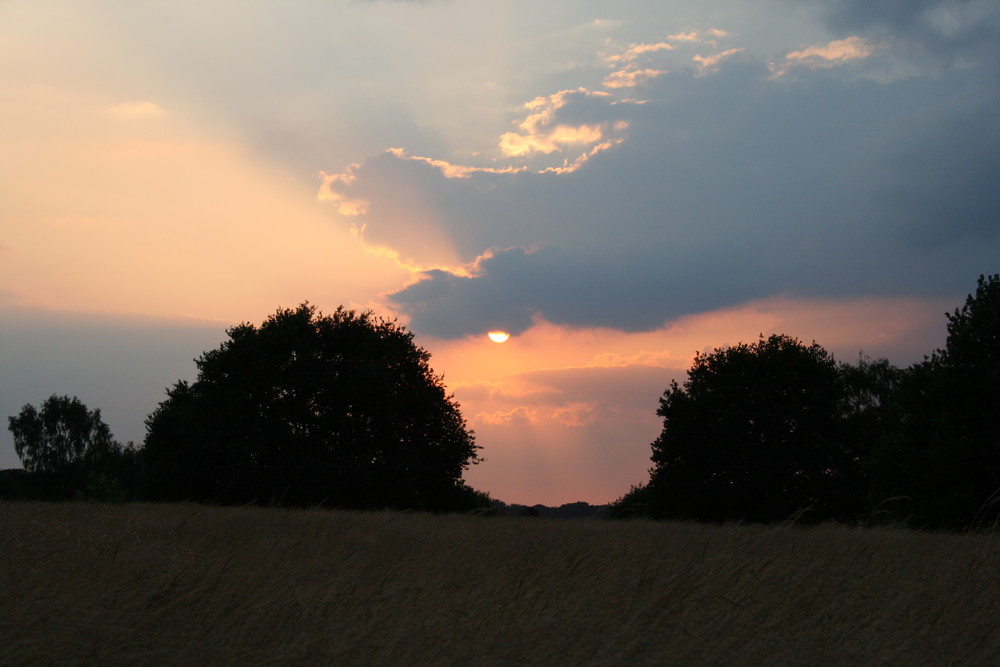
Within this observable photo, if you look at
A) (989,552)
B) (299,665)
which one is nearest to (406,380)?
(989,552)

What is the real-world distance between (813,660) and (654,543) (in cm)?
590

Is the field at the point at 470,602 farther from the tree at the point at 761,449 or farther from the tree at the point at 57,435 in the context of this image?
the tree at the point at 57,435

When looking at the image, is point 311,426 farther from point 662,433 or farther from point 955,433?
point 955,433

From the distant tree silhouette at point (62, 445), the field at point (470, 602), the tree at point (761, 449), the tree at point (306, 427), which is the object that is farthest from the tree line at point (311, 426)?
the distant tree silhouette at point (62, 445)

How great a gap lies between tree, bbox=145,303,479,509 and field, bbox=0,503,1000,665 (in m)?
26.0

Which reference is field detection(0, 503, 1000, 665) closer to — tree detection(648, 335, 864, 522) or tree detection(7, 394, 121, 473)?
tree detection(648, 335, 864, 522)

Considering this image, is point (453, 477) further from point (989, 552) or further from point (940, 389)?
point (989, 552)

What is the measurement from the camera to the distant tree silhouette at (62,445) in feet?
278

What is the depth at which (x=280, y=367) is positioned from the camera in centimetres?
3866

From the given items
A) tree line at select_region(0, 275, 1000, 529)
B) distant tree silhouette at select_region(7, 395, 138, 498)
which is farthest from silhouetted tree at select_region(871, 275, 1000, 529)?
distant tree silhouette at select_region(7, 395, 138, 498)

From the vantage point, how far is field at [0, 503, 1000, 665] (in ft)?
22.6

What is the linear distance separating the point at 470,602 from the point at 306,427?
32.2 meters

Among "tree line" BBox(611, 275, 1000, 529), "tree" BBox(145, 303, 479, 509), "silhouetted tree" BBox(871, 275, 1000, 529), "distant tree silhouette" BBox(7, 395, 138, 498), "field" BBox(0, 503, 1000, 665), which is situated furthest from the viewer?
"distant tree silhouette" BBox(7, 395, 138, 498)

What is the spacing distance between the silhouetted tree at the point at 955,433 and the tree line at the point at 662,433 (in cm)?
7
